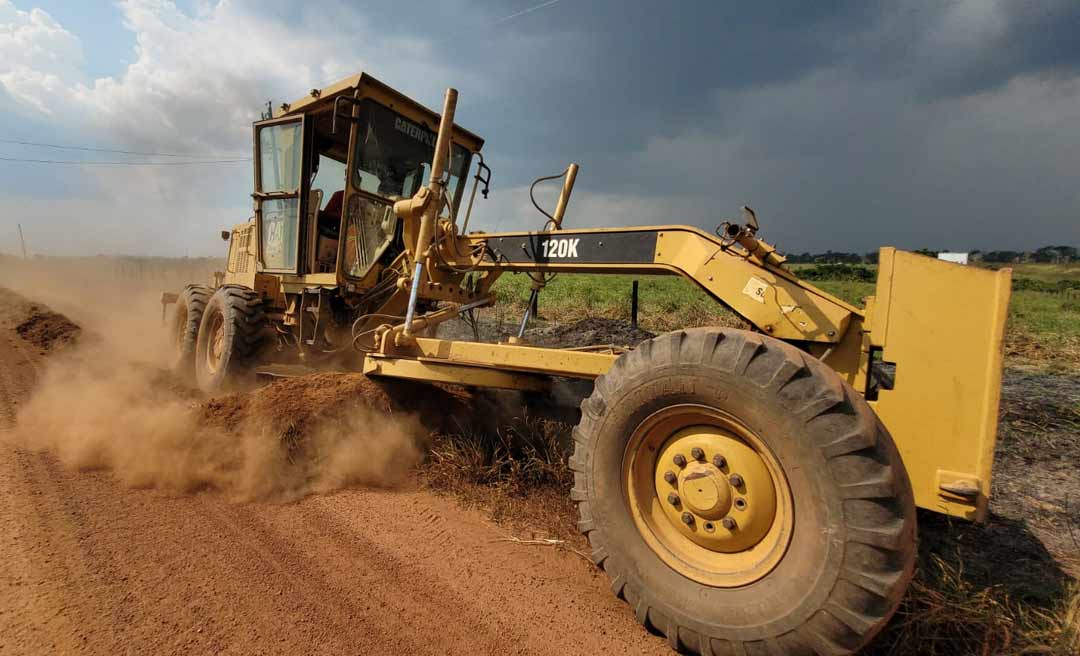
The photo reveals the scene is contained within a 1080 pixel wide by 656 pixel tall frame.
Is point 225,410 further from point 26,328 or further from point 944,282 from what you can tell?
point 26,328

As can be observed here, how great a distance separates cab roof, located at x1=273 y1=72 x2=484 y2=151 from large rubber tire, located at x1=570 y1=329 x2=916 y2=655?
4.42 meters

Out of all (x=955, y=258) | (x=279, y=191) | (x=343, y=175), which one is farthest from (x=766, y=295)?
(x=279, y=191)

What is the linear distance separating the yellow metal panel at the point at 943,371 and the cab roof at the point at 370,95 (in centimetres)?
495

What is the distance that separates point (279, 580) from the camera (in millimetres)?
2621

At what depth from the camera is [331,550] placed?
2936 mm

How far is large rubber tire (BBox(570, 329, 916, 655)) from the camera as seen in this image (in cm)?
188

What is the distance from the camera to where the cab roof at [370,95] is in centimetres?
541

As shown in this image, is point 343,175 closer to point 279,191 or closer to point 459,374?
point 279,191

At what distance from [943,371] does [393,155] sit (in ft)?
17.9

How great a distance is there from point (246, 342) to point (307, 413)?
226 centimetres

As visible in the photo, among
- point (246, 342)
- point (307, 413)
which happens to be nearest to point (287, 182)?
point (246, 342)

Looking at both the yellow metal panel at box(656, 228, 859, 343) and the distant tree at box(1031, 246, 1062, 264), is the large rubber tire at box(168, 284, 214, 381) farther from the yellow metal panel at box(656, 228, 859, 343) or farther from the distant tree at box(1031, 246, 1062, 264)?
the distant tree at box(1031, 246, 1062, 264)

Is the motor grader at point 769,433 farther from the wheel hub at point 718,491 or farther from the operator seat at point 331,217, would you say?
the operator seat at point 331,217

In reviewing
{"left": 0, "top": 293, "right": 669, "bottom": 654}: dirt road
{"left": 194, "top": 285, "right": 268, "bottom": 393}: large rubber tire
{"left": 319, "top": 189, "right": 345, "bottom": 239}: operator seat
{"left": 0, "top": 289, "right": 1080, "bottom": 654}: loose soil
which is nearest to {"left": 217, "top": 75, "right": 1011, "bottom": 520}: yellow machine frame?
{"left": 0, "top": 289, "right": 1080, "bottom": 654}: loose soil
